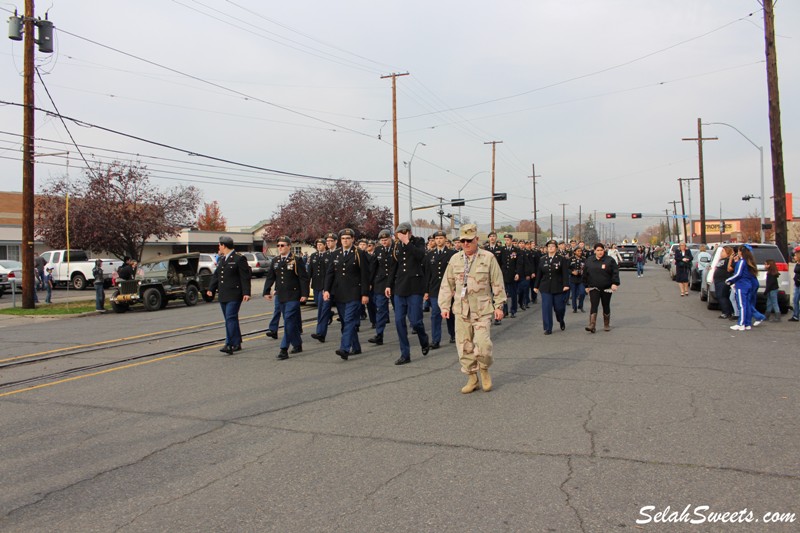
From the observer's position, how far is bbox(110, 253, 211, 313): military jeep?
1844 cm

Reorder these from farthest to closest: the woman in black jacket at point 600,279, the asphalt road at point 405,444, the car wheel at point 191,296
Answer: the car wheel at point 191,296 → the woman in black jacket at point 600,279 → the asphalt road at point 405,444

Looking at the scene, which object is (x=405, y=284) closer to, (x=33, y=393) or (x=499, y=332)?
(x=499, y=332)

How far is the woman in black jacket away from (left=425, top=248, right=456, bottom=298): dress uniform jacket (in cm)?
294

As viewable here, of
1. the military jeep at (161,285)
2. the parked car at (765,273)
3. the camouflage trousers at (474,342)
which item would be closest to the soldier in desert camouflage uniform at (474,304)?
the camouflage trousers at (474,342)

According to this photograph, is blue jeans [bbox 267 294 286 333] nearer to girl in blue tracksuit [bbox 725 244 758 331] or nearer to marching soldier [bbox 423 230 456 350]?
marching soldier [bbox 423 230 456 350]

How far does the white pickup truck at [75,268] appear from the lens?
30016 millimetres

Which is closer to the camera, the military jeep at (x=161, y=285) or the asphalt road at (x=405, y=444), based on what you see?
the asphalt road at (x=405, y=444)

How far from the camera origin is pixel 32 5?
712 inches

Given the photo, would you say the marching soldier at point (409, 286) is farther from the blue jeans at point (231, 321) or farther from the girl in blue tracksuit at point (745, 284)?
the girl in blue tracksuit at point (745, 284)

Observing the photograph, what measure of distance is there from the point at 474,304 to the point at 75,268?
95.5ft

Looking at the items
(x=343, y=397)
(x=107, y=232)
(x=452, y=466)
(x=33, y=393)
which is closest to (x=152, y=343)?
(x=33, y=393)

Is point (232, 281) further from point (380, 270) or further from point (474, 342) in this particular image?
point (474, 342)

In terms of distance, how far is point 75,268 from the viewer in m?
30.2

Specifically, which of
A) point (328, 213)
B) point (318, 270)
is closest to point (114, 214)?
point (318, 270)
